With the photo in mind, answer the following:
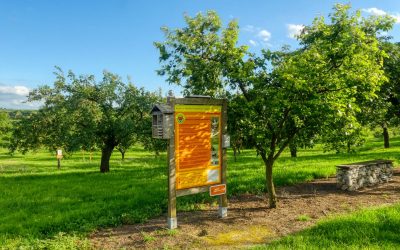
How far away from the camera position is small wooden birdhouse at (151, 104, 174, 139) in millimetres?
10383

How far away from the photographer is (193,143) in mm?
11227

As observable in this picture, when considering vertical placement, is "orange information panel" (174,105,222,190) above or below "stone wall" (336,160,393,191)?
above

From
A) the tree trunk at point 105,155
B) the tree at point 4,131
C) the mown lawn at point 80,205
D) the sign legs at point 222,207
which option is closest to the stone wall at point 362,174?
the mown lawn at point 80,205

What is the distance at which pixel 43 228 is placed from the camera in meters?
10.9

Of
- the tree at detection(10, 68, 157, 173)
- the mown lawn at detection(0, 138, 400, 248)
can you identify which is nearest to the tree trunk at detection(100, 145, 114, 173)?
the tree at detection(10, 68, 157, 173)

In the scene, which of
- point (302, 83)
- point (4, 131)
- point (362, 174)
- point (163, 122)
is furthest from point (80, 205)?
point (4, 131)

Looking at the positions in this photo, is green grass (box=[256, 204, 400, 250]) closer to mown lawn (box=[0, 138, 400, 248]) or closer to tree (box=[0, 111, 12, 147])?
mown lawn (box=[0, 138, 400, 248])

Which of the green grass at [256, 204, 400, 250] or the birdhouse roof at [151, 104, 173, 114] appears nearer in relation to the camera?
the green grass at [256, 204, 400, 250]

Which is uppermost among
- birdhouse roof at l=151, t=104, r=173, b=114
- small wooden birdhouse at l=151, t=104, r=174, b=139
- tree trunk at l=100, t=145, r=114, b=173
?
birdhouse roof at l=151, t=104, r=173, b=114

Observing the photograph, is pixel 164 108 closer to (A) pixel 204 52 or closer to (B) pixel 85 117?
(A) pixel 204 52

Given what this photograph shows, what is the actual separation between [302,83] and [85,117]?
1835 cm

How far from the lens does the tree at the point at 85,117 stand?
25108mm

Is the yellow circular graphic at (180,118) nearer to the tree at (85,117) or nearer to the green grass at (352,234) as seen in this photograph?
the green grass at (352,234)

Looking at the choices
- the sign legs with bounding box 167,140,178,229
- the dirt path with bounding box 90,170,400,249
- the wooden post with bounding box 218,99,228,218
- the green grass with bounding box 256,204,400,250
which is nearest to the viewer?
the green grass with bounding box 256,204,400,250
